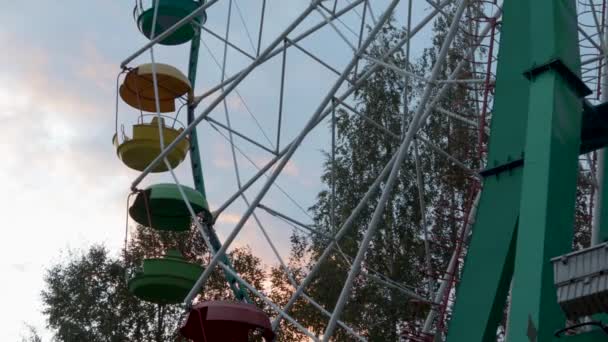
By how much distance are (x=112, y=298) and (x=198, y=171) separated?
1212 cm

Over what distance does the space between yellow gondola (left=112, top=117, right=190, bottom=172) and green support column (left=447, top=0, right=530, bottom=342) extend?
4.96 m

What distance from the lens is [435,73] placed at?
8.41m

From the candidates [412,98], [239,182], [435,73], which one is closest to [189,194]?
[239,182]

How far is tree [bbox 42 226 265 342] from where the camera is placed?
74.6ft

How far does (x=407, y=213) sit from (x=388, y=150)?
62.8 inches

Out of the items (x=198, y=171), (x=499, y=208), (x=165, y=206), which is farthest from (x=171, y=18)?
(x=499, y=208)

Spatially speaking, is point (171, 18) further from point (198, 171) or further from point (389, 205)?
point (389, 205)

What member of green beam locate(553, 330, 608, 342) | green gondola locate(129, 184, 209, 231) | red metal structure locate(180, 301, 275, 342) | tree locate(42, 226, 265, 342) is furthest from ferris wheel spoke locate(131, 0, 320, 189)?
tree locate(42, 226, 265, 342)

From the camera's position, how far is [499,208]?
665cm

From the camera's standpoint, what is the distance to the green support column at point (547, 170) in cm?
512

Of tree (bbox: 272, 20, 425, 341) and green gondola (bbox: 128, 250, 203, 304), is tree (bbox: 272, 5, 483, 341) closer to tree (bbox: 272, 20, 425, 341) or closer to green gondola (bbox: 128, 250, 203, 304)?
tree (bbox: 272, 20, 425, 341)

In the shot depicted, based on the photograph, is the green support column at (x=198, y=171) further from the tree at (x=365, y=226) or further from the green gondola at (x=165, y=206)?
the tree at (x=365, y=226)

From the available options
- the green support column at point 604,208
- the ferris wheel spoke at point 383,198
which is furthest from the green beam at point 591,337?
the ferris wheel spoke at point 383,198

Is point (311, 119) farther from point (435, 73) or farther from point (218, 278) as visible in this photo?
point (218, 278)
